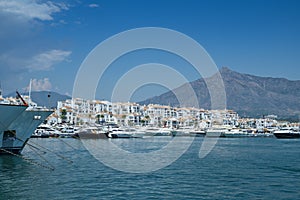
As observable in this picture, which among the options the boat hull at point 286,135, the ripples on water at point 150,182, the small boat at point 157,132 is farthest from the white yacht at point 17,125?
the boat hull at point 286,135

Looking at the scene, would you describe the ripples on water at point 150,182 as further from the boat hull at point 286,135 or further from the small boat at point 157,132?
the small boat at point 157,132

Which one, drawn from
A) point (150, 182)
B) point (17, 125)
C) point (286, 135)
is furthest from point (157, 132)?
point (150, 182)

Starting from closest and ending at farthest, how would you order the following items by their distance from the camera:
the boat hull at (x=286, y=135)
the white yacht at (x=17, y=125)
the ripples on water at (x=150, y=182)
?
the ripples on water at (x=150, y=182) < the white yacht at (x=17, y=125) < the boat hull at (x=286, y=135)

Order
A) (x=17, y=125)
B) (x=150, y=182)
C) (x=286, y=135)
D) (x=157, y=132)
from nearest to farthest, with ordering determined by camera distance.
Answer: (x=150, y=182), (x=17, y=125), (x=286, y=135), (x=157, y=132)

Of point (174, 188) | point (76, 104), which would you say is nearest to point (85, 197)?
point (174, 188)

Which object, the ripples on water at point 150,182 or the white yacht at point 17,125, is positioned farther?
the white yacht at point 17,125

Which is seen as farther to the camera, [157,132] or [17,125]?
[157,132]

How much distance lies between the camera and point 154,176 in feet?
60.8

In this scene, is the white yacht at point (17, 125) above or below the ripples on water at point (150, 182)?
above

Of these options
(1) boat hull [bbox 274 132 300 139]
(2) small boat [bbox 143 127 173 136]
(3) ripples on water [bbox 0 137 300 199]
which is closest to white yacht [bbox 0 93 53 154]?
(3) ripples on water [bbox 0 137 300 199]

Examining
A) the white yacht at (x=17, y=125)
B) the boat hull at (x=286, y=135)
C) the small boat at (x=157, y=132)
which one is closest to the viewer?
the white yacht at (x=17, y=125)

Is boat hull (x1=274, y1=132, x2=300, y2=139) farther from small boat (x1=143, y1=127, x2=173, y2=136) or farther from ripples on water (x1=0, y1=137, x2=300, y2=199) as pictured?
ripples on water (x1=0, y1=137, x2=300, y2=199)

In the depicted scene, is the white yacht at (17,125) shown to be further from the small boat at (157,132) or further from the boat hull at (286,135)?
the boat hull at (286,135)

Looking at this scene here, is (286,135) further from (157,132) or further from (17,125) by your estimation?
(17,125)
